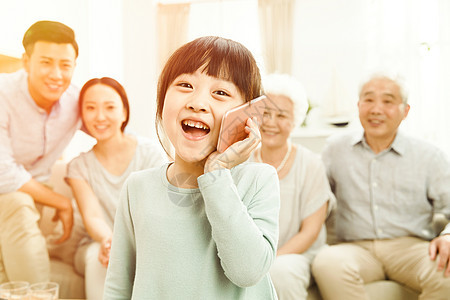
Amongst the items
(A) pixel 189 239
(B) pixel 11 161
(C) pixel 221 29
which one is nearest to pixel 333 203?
Answer: (A) pixel 189 239

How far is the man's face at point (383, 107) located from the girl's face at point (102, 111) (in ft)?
3.31

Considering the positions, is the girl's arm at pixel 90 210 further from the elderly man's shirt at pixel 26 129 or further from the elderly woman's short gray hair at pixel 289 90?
the elderly woman's short gray hair at pixel 289 90

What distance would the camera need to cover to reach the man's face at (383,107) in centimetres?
171

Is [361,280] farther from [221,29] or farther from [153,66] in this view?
[221,29]

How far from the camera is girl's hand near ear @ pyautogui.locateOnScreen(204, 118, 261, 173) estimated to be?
63cm

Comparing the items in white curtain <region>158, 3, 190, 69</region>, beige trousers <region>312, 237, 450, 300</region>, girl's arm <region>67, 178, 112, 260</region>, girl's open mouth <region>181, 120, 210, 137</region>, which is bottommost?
beige trousers <region>312, 237, 450, 300</region>

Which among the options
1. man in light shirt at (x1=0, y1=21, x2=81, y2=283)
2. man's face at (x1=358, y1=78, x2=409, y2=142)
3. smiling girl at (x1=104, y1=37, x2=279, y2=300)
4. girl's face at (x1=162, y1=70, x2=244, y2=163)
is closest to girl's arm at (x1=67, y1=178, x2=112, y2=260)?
man in light shirt at (x1=0, y1=21, x2=81, y2=283)

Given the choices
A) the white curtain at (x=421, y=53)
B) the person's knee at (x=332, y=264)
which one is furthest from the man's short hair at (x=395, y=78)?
the white curtain at (x=421, y=53)

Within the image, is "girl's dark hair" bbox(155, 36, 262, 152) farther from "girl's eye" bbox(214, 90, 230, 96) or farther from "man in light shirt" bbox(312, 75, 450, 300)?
"man in light shirt" bbox(312, 75, 450, 300)

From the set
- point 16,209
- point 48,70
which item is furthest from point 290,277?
point 48,70

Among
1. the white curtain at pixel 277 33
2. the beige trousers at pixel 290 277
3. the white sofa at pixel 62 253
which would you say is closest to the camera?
the beige trousers at pixel 290 277

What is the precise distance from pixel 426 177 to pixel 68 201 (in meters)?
1.45

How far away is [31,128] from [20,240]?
1.41 feet

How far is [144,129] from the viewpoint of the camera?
5.68ft
